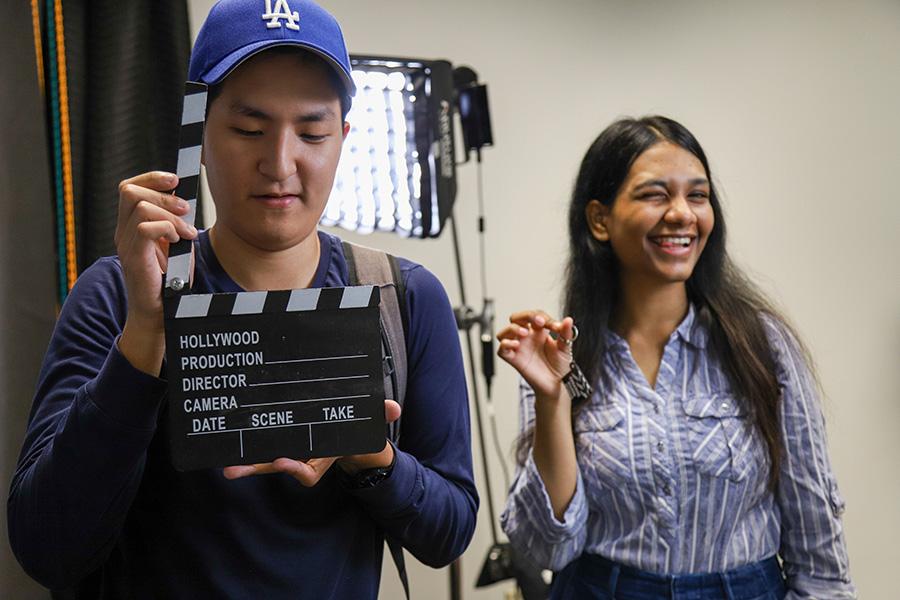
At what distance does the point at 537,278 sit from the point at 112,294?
7.93ft

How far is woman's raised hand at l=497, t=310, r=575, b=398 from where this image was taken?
5.48 ft

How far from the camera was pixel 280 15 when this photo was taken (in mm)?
1015

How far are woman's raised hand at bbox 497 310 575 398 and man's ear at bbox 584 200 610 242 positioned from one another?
1.06 ft

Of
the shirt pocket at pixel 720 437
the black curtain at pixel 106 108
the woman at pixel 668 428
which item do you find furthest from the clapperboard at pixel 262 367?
the black curtain at pixel 106 108

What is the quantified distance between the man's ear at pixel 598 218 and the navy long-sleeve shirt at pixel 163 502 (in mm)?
902

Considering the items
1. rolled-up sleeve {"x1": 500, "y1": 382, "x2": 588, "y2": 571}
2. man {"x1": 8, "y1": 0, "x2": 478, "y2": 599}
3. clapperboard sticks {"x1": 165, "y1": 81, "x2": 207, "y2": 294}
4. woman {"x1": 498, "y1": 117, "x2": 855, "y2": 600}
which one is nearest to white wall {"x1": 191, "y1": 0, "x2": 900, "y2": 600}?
woman {"x1": 498, "y1": 117, "x2": 855, "y2": 600}

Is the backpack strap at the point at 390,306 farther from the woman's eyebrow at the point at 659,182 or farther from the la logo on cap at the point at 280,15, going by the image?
the woman's eyebrow at the point at 659,182

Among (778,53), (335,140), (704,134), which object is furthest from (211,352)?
(778,53)

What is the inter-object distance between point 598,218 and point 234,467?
47.2 inches

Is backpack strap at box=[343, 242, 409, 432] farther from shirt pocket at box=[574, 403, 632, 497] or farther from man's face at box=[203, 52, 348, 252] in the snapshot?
shirt pocket at box=[574, 403, 632, 497]

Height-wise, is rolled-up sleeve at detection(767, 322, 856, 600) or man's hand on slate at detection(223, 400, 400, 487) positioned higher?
man's hand on slate at detection(223, 400, 400, 487)

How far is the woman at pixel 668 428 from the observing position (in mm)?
1671

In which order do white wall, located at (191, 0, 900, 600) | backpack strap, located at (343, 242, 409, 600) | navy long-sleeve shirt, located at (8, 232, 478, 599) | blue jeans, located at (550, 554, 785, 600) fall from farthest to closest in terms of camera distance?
white wall, located at (191, 0, 900, 600), blue jeans, located at (550, 554, 785, 600), backpack strap, located at (343, 242, 409, 600), navy long-sleeve shirt, located at (8, 232, 478, 599)

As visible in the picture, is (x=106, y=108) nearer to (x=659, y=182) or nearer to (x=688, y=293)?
(x=659, y=182)
